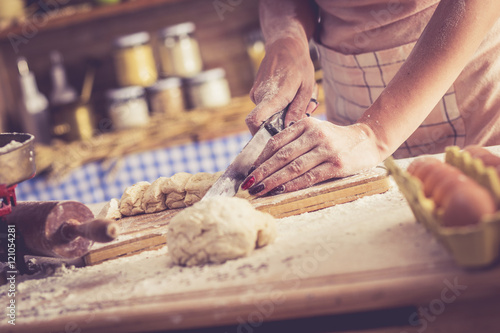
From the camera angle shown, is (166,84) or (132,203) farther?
(166,84)

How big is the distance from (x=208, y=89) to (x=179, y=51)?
32 cm

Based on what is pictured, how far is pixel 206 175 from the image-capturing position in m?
1.50

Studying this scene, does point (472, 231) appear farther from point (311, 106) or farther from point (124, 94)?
point (124, 94)

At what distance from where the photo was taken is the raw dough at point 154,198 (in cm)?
146

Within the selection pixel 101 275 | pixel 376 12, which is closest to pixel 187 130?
pixel 376 12

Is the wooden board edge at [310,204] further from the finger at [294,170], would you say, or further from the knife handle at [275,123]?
the knife handle at [275,123]

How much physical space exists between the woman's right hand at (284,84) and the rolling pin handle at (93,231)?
0.61 meters

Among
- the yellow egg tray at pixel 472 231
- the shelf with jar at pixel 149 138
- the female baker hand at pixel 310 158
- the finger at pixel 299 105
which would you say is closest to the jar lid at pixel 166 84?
the shelf with jar at pixel 149 138

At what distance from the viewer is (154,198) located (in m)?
1.46

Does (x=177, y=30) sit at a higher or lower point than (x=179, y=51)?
higher

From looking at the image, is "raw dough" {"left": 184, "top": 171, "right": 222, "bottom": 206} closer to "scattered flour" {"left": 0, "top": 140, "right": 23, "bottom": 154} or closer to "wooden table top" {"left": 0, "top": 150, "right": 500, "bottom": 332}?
"wooden table top" {"left": 0, "top": 150, "right": 500, "bottom": 332}

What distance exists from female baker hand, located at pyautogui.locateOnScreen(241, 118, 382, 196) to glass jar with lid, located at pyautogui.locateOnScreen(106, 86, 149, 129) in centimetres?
225

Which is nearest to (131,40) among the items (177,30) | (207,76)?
(177,30)

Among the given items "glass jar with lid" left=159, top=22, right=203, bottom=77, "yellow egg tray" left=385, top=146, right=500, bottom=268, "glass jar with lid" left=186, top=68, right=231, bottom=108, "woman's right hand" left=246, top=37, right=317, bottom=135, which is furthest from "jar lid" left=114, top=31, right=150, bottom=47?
"yellow egg tray" left=385, top=146, right=500, bottom=268
